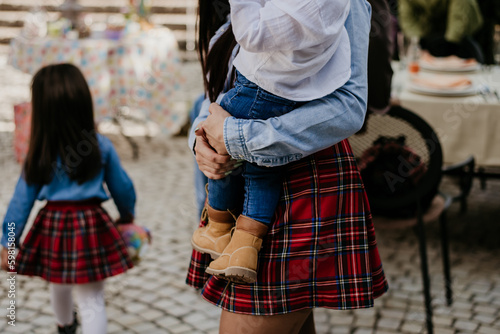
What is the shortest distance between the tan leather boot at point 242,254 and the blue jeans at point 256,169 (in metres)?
0.02

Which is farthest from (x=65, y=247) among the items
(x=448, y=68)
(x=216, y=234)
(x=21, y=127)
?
(x=21, y=127)

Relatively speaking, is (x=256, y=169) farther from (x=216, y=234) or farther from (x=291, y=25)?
(x=291, y=25)

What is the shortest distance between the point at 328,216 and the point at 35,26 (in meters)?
5.23

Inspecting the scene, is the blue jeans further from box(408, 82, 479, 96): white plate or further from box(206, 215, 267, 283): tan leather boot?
box(408, 82, 479, 96): white plate

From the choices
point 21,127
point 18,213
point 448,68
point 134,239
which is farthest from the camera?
point 21,127

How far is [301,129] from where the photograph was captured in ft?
4.12

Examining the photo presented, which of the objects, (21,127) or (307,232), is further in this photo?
(21,127)

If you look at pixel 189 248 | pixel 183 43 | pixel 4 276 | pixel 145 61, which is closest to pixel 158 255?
pixel 189 248

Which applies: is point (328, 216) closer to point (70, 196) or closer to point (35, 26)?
point (70, 196)

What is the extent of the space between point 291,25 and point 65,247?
164 cm

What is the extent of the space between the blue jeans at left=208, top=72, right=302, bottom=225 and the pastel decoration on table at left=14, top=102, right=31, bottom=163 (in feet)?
14.4

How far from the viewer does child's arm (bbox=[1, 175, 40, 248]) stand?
2.39m

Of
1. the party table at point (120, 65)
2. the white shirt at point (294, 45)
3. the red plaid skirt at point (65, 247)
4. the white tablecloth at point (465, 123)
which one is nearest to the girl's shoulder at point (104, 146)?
the red plaid skirt at point (65, 247)

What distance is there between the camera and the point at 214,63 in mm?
1528
